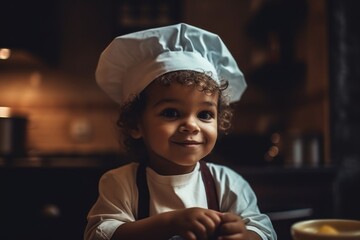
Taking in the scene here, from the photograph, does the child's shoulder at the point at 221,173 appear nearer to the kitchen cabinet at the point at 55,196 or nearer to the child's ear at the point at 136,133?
the child's ear at the point at 136,133

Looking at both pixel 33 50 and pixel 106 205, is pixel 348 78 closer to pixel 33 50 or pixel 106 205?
pixel 106 205

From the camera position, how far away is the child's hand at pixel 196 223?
0.43 metres

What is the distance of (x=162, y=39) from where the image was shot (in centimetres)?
58

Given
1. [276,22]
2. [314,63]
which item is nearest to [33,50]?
[276,22]

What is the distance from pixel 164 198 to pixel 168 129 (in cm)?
12

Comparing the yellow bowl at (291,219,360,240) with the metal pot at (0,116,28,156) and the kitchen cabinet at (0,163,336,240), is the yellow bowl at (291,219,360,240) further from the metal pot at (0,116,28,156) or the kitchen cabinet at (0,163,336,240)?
the metal pot at (0,116,28,156)

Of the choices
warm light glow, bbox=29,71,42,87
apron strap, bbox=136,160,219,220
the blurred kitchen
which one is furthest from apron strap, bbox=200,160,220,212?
warm light glow, bbox=29,71,42,87

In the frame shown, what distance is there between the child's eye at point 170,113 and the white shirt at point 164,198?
107mm

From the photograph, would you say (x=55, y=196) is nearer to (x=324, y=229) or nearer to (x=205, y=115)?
(x=205, y=115)

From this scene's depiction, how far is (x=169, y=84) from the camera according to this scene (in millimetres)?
562

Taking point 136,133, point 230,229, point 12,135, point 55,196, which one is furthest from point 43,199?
point 230,229

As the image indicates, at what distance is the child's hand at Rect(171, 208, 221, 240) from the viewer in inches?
17.0

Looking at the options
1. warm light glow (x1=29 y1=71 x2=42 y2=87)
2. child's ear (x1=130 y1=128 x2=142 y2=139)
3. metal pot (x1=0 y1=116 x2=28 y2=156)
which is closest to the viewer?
child's ear (x1=130 y1=128 x2=142 y2=139)

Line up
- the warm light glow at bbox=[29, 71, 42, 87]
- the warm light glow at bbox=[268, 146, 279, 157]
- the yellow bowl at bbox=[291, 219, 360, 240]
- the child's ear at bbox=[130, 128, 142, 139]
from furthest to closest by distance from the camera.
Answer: the warm light glow at bbox=[29, 71, 42, 87]
the warm light glow at bbox=[268, 146, 279, 157]
the child's ear at bbox=[130, 128, 142, 139]
the yellow bowl at bbox=[291, 219, 360, 240]
